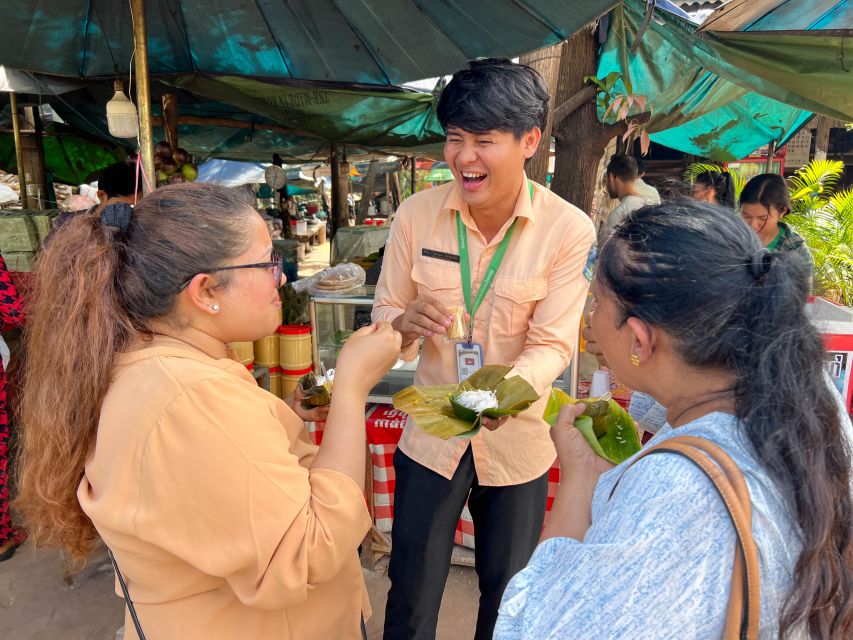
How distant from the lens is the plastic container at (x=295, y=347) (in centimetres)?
363

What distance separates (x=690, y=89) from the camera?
5523 mm

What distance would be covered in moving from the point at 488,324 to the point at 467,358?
140mm

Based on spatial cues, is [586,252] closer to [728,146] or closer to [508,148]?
[508,148]

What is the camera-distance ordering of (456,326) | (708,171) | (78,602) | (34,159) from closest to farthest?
(456,326)
(78,602)
(708,171)
(34,159)

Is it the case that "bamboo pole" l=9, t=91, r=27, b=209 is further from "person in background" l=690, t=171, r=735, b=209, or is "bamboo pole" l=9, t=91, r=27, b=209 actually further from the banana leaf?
"person in background" l=690, t=171, r=735, b=209

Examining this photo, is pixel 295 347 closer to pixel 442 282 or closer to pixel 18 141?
pixel 442 282

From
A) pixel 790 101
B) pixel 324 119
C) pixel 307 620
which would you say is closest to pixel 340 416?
pixel 307 620

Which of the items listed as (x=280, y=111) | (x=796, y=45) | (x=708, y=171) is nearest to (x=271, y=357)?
(x=280, y=111)

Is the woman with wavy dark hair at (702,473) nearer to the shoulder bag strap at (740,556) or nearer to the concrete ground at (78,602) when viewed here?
the shoulder bag strap at (740,556)

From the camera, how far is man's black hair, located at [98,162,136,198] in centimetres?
396

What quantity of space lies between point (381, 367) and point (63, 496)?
2.45 feet

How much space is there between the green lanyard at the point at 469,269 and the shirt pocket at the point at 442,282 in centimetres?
3

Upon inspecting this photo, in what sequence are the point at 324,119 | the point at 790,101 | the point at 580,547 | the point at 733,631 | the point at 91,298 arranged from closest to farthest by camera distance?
the point at 733,631
the point at 580,547
the point at 91,298
the point at 790,101
the point at 324,119

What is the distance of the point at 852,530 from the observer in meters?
0.92
